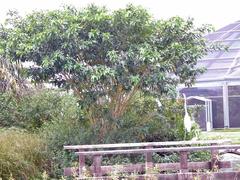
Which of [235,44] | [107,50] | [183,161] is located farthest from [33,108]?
[235,44]

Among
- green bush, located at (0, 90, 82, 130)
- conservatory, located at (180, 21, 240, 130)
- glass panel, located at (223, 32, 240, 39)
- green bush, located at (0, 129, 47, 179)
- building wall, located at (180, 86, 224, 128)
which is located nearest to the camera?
green bush, located at (0, 129, 47, 179)

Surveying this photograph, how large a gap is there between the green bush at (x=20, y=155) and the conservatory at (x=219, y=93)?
555 inches

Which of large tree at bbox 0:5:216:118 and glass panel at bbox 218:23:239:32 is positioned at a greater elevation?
glass panel at bbox 218:23:239:32

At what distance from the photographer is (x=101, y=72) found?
31.9 ft

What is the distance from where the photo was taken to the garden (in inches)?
388

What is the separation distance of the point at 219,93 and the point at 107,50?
1459cm

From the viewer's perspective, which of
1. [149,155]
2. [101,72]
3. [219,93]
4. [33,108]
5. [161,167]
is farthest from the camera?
[219,93]

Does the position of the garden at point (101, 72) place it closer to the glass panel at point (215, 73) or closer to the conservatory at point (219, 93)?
the conservatory at point (219, 93)

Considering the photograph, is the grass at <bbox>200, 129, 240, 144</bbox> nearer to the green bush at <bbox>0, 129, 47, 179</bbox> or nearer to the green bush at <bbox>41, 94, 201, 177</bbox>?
the green bush at <bbox>41, 94, 201, 177</bbox>

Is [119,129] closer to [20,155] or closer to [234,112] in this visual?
[20,155]

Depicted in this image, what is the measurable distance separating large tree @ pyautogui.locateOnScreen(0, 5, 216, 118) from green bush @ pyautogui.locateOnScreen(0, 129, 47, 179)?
1.36 metres

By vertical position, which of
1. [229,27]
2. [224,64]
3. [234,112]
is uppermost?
[229,27]

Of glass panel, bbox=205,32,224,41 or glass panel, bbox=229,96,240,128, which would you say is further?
glass panel, bbox=205,32,224,41

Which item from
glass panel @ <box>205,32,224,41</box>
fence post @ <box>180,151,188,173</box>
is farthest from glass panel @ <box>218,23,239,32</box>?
fence post @ <box>180,151,188,173</box>
